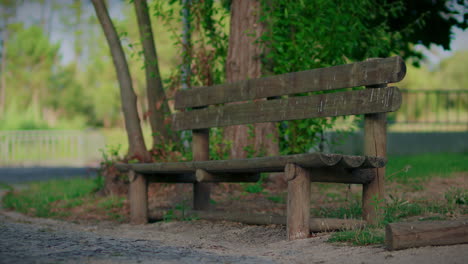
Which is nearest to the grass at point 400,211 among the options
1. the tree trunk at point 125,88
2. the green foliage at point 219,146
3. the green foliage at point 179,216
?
the green foliage at point 179,216

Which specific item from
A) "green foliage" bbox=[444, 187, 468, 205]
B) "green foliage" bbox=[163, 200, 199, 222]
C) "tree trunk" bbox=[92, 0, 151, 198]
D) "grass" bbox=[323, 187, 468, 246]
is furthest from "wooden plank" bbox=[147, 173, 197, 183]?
"green foliage" bbox=[444, 187, 468, 205]

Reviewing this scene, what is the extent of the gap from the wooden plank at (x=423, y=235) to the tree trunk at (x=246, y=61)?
4.11m

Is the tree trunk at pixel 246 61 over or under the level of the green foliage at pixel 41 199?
over

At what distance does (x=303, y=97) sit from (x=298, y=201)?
2.98 feet

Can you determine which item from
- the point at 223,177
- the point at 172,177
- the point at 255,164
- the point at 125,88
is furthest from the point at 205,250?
the point at 125,88

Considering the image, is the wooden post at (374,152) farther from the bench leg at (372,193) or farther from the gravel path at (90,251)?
the gravel path at (90,251)

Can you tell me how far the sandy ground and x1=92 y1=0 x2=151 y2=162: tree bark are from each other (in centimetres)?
200

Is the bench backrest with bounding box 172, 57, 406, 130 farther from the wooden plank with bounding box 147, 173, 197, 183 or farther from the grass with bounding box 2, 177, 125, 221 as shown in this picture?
the grass with bounding box 2, 177, 125, 221

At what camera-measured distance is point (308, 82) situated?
4.48m

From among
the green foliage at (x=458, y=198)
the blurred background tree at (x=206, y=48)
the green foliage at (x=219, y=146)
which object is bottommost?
the green foliage at (x=458, y=198)

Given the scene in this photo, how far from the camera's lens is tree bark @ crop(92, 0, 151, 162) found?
7445 millimetres

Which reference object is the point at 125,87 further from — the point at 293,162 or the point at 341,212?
the point at 293,162

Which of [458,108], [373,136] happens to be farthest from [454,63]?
[373,136]

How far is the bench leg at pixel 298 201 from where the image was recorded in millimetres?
4023
